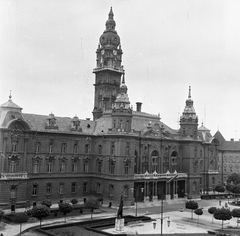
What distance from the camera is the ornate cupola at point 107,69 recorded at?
99.4m

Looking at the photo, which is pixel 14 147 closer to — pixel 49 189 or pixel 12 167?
pixel 12 167

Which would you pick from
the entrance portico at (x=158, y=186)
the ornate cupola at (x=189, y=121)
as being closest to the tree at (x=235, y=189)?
the entrance portico at (x=158, y=186)

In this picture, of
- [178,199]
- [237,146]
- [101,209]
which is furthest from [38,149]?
[237,146]

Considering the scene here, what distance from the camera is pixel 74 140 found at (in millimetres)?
76500

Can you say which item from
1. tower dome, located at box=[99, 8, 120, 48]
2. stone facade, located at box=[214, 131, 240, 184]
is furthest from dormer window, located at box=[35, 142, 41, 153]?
stone facade, located at box=[214, 131, 240, 184]

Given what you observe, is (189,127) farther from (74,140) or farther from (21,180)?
(21,180)

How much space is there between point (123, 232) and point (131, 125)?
35.2m

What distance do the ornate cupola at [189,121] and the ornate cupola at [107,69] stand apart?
21.0m

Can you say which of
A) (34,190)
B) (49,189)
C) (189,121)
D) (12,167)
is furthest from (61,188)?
(189,121)

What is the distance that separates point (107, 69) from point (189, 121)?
2633 cm

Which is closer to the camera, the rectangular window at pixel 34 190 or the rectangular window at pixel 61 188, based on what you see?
the rectangular window at pixel 34 190

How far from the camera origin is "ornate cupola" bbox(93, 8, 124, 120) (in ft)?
326

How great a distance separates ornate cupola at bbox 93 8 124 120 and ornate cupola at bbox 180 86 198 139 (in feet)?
68.8

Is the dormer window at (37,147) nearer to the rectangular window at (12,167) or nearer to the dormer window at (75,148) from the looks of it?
the rectangular window at (12,167)
